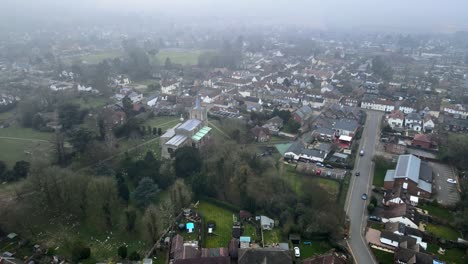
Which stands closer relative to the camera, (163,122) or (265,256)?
(265,256)

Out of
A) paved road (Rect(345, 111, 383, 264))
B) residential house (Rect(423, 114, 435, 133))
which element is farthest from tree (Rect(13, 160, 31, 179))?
residential house (Rect(423, 114, 435, 133))

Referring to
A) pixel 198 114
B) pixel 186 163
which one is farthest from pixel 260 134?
pixel 186 163

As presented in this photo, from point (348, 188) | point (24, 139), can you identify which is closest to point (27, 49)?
point (24, 139)

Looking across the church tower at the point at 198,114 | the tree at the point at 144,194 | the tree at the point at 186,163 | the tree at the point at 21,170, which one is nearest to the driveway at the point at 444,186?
the tree at the point at 186,163

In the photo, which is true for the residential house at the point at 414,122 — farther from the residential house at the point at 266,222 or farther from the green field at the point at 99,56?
the green field at the point at 99,56

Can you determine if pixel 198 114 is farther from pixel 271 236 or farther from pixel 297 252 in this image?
pixel 297 252

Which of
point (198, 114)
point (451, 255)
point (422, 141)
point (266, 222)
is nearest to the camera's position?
point (451, 255)

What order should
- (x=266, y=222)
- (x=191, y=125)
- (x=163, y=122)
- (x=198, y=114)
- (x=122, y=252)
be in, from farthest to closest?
1. (x=163, y=122)
2. (x=198, y=114)
3. (x=191, y=125)
4. (x=266, y=222)
5. (x=122, y=252)

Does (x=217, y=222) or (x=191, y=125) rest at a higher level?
(x=191, y=125)

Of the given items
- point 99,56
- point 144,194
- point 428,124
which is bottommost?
point 144,194
